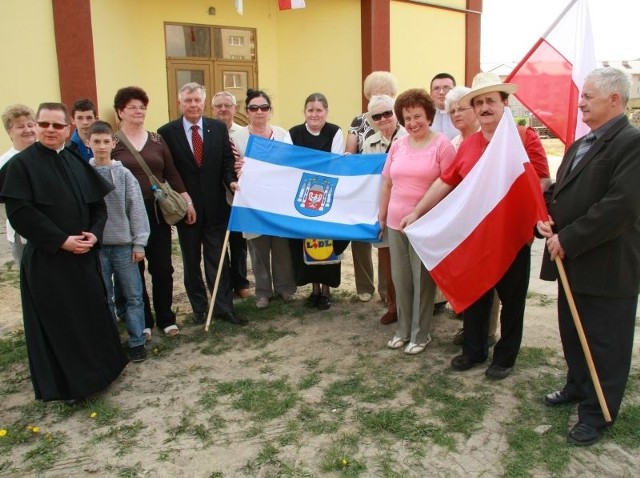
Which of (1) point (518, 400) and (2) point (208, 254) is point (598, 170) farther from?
(2) point (208, 254)

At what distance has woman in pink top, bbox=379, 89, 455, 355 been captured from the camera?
423 centimetres

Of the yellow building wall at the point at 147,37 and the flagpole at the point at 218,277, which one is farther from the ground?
the yellow building wall at the point at 147,37

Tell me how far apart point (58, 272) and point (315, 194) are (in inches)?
91.3

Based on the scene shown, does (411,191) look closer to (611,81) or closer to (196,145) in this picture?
(611,81)

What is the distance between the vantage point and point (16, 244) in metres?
4.45

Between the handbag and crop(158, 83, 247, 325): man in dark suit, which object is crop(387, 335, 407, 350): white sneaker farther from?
the handbag

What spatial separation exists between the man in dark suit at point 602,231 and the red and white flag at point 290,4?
8328mm

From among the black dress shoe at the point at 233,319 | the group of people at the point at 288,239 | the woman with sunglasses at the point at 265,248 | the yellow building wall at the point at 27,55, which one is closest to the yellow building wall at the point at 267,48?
the yellow building wall at the point at 27,55

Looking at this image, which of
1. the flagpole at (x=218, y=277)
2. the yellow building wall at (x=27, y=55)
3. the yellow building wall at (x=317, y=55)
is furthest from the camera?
the yellow building wall at (x=317, y=55)

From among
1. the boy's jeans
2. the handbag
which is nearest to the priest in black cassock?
the boy's jeans

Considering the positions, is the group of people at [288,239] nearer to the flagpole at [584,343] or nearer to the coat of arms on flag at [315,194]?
the flagpole at [584,343]

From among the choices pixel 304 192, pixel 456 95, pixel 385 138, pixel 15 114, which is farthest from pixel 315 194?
pixel 15 114

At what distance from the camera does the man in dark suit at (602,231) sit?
293cm

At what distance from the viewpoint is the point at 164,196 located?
15.0 ft
